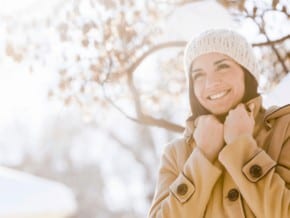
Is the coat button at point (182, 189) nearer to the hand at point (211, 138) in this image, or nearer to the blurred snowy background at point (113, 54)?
the hand at point (211, 138)

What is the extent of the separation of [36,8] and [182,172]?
7.79 feet

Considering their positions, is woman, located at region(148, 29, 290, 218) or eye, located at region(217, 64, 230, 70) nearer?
woman, located at region(148, 29, 290, 218)

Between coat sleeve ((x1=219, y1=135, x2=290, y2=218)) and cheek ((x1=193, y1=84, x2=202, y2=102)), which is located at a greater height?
cheek ((x1=193, y1=84, x2=202, y2=102))

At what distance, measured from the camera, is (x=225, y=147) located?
56.8 inches

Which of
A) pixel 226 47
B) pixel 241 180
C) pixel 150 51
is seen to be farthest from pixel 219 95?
pixel 150 51

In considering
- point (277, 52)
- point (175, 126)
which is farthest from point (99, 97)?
point (277, 52)

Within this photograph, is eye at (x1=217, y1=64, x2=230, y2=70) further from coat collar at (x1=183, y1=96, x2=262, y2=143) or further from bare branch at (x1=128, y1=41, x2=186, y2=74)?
bare branch at (x1=128, y1=41, x2=186, y2=74)

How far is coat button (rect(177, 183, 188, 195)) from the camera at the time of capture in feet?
4.80

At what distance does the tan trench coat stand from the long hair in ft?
0.08

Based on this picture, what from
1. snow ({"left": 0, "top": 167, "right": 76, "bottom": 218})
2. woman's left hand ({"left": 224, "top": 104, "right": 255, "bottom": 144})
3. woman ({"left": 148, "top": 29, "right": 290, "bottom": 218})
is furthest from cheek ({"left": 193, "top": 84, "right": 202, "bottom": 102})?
snow ({"left": 0, "top": 167, "right": 76, "bottom": 218})

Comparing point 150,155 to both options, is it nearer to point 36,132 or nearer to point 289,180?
point 36,132

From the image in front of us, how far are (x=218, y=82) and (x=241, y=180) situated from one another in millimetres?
277

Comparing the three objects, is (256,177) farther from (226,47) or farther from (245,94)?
(226,47)

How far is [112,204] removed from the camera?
17.3m
